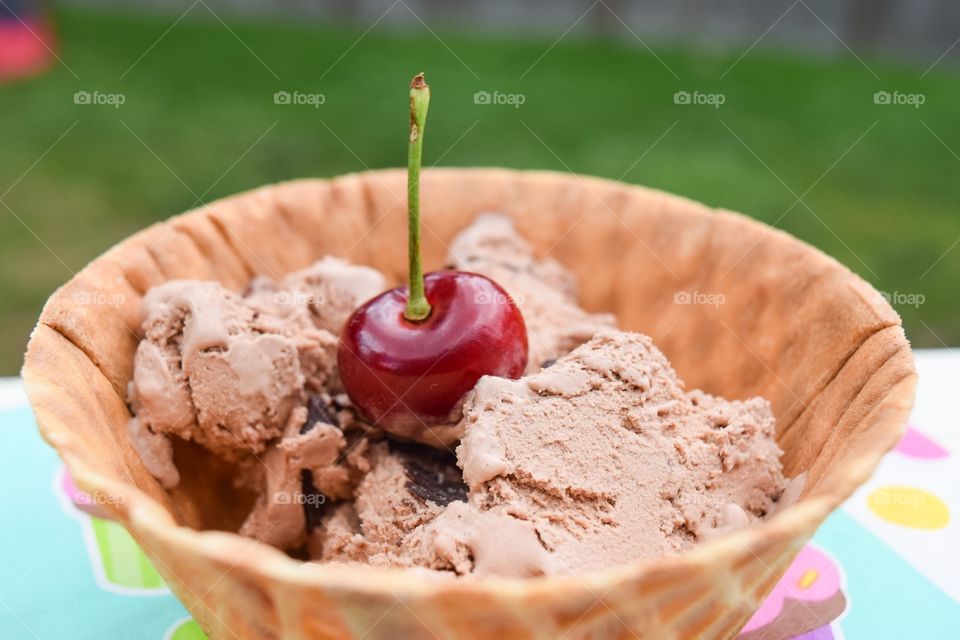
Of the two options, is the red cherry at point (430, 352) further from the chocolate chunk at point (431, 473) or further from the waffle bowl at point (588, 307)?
the waffle bowl at point (588, 307)

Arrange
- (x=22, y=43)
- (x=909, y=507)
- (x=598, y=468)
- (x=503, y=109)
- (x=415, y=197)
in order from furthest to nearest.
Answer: (x=22, y=43) → (x=503, y=109) → (x=909, y=507) → (x=415, y=197) → (x=598, y=468)

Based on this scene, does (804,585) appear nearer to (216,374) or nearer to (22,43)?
(216,374)

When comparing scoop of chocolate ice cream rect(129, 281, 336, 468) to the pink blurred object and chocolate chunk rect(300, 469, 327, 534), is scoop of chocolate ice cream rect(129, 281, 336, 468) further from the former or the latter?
the pink blurred object

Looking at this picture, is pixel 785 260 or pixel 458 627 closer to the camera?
pixel 458 627

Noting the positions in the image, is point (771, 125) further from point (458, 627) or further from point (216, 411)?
point (458, 627)

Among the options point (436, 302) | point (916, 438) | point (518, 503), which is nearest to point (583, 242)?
point (436, 302)

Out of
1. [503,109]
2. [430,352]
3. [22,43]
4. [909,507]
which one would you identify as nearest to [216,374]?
[430,352]

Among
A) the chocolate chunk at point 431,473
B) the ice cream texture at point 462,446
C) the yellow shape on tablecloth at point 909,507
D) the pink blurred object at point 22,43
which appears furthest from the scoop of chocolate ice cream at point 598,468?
the pink blurred object at point 22,43
